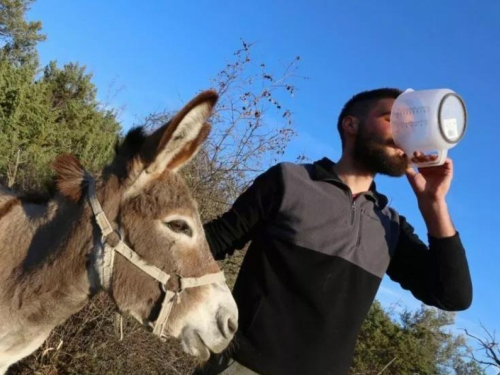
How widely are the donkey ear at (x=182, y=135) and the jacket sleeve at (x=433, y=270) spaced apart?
1475 millimetres

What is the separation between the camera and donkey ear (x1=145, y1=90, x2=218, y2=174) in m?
2.94

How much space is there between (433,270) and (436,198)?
17.1 inches

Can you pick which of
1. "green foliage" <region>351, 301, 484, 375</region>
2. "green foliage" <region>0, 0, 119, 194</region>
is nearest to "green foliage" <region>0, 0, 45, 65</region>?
"green foliage" <region>0, 0, 119, 194</region>

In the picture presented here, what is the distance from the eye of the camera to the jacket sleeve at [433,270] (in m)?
3.13

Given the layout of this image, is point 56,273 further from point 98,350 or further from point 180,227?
point 98,350

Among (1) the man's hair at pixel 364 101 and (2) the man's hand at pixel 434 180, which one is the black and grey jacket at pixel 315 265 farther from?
(1) the man's hair at pixel 364 101

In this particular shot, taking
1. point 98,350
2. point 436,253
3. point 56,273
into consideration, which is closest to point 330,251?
point 436,253

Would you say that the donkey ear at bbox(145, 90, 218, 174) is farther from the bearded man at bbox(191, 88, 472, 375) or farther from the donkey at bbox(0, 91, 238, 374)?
the bearded man at bbox(191, 88, 472, 375)

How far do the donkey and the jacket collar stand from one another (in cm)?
75

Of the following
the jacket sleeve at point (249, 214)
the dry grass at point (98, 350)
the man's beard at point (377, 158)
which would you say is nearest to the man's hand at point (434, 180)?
the man's beard at point (377, 158)

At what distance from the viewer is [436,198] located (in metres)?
3.21

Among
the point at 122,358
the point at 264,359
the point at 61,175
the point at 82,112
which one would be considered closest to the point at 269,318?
the point at 264,359

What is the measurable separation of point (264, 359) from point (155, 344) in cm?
628

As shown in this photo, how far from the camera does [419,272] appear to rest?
3381 millimetres
